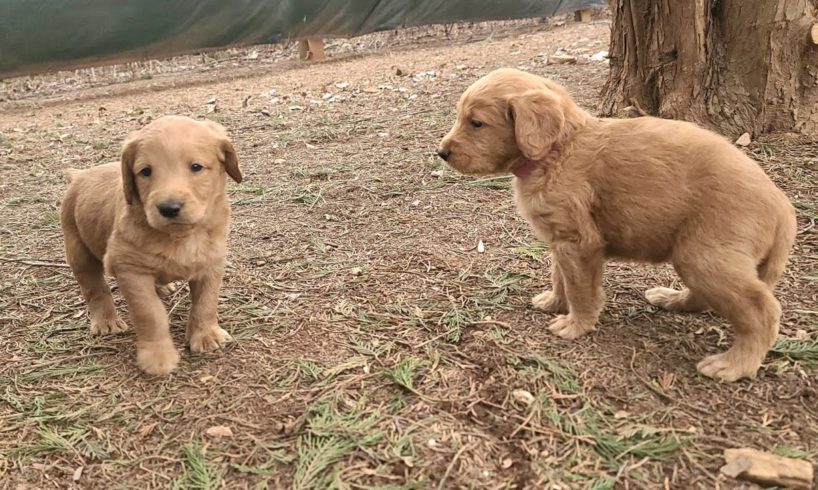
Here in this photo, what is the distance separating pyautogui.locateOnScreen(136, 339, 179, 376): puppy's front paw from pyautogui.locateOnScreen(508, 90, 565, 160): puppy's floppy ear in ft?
8.18

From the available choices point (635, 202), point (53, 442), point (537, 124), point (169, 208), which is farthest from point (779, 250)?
point (53, 442)

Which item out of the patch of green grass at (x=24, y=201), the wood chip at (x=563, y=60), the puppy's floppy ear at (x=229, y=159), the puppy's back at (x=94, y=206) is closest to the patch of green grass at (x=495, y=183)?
the puppy's floppy ear at (x=229, y=159)

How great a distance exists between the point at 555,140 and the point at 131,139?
251cm

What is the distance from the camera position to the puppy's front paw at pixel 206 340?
13.2 ft

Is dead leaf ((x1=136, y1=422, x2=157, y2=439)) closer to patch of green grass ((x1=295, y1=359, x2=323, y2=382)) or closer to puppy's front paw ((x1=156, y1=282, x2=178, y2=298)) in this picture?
patch of green grass ((x1=295, y1=359, x2=323, y2=382))

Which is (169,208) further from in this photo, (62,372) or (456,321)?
(456,321)

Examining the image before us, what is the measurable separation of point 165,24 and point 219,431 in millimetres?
14553

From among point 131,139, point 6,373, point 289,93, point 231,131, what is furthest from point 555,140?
point 289,93

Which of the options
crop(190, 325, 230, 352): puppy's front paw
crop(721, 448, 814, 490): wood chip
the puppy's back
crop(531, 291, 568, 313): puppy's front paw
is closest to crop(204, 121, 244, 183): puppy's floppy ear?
the puppy's back

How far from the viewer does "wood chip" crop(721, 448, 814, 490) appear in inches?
105

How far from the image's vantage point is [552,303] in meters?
4.27

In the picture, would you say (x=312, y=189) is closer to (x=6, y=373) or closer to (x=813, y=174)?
(x=6, y=373)

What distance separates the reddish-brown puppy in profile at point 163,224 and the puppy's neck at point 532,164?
5.85ft

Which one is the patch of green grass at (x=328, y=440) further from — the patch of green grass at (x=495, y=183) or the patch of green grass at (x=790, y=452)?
the patch of green grass at (x=495, y=183)
